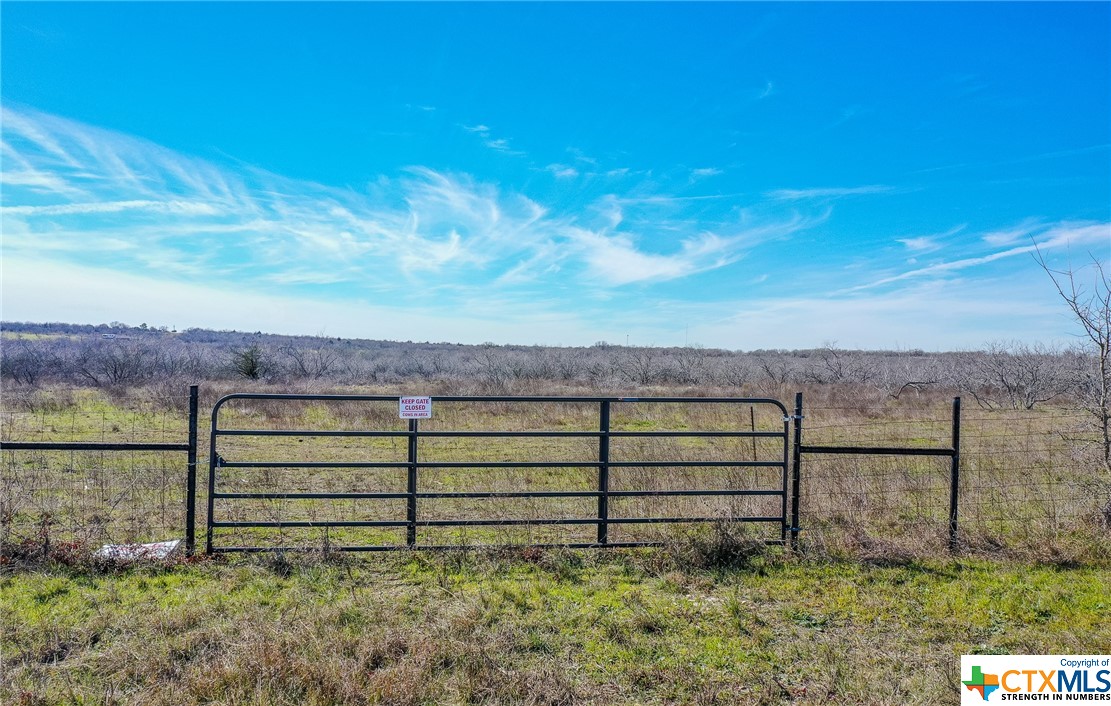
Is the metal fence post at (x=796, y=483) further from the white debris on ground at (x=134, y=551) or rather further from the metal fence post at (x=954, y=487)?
the white debris on ground at (x=134, y=551)

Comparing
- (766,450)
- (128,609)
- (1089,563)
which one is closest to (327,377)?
(766,450)

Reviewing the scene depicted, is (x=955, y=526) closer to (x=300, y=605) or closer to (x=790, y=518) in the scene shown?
(x=790, y=518)

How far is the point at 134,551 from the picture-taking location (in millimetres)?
6176

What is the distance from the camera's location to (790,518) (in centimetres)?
761

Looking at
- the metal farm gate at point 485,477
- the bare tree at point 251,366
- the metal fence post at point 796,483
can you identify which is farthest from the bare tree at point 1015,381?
the bare tree at point 251,366

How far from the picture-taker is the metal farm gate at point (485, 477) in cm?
673

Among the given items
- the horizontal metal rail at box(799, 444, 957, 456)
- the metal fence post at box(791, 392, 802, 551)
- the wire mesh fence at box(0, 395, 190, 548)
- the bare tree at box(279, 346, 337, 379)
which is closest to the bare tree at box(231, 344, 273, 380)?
the bare tree at box(279, 346, 337, 379)

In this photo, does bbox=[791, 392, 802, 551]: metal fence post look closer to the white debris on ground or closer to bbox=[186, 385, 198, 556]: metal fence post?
bbox=[186, 385, 198, 556]: metal fence post

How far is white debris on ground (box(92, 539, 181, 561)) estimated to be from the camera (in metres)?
6.02

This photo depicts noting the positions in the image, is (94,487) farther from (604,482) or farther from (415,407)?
(604,482)

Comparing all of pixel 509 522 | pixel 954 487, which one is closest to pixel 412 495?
pixel 509 522

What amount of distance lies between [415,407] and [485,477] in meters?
4.93

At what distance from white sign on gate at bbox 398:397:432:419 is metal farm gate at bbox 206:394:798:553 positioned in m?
0.07

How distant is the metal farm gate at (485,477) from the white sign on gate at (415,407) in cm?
7
